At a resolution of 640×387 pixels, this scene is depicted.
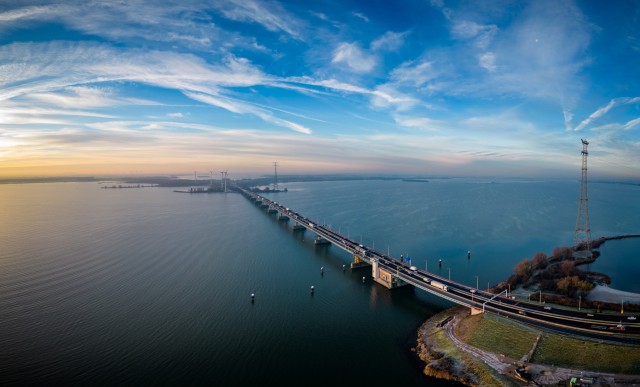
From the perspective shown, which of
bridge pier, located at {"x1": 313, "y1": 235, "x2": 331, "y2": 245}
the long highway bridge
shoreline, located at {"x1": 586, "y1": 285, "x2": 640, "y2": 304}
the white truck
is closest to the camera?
the long highway bridge

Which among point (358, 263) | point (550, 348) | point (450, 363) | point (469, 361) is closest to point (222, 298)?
point (358, 263)

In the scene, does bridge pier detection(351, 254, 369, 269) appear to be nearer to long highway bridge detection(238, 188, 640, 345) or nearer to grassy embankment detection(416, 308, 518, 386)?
long highway bridge detection(238, 188, 640, 345)

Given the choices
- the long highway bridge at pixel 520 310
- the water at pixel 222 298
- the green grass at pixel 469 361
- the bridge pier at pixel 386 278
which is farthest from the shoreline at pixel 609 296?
the bridge pier at pixel 386 278

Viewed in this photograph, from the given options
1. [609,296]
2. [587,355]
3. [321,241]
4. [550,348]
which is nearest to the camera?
[587,355]

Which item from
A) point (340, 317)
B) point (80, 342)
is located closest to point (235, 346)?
point (340, 317)

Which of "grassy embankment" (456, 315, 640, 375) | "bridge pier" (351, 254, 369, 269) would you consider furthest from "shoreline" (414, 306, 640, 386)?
"bridge pier" (351, 254, 369, 269)

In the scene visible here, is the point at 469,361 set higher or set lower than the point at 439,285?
lower

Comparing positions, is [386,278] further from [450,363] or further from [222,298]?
[222,298]
